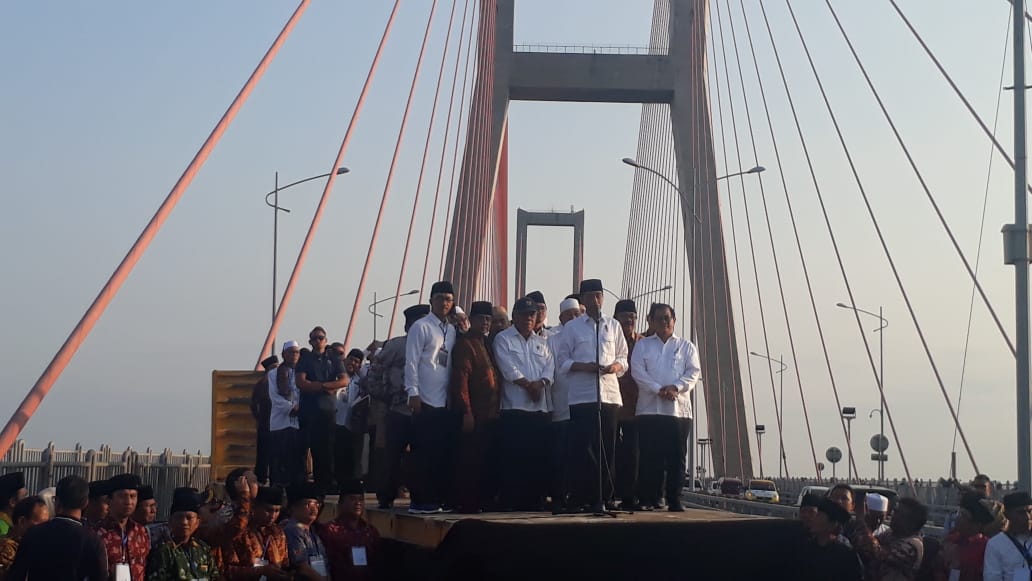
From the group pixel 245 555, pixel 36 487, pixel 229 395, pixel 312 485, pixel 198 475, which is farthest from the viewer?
pixel 198 475

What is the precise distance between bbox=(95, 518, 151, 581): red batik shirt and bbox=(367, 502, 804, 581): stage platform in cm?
154

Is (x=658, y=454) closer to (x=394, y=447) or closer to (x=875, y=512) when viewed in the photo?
(x=875, y=512)

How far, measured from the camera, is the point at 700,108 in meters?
28.4

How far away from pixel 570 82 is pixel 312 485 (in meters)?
21.8

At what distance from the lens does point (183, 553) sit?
7.28 metres

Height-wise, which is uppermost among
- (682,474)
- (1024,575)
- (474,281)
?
(474,281)

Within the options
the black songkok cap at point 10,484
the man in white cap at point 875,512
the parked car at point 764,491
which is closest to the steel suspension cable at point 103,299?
the black songkok cap at point 10,484

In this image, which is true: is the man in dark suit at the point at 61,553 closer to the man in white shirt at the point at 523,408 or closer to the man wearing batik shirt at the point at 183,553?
the man wearing batik shirt at the point at 183,553

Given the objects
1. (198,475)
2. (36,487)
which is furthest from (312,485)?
(198,475)

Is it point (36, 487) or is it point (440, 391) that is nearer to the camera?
point (440, 391)

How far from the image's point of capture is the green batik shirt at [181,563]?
719 centimetres

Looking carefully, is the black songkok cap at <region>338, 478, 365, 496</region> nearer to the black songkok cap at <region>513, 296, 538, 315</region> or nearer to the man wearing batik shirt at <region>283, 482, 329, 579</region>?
the man wearing batik shirt at <region>283, 482, 329, 579</region>

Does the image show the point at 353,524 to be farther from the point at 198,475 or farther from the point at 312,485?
the point at 198,475

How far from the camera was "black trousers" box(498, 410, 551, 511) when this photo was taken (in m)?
9.55
